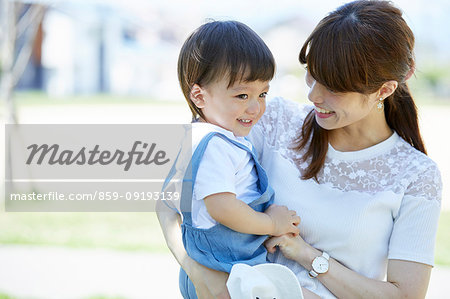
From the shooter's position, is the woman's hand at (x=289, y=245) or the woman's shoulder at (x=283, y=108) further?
the woman's shoulder at (x=283, y=108)

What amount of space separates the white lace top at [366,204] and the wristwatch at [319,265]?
0.04 m

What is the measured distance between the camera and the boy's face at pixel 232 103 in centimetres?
179

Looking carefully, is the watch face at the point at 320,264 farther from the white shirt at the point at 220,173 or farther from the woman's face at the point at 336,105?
the woman's face at the point at 336,105

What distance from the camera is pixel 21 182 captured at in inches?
269

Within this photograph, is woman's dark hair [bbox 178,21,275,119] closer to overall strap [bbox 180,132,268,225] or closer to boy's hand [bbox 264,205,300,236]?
overall strap [bbox 180,132,268,225]

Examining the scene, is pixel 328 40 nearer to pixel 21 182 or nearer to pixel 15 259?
pixel 15 259

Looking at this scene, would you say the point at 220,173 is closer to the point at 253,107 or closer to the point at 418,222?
the point at 253,107

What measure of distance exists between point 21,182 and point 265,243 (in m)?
5.58

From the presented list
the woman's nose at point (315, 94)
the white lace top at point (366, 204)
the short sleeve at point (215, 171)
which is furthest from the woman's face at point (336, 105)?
the short sleeve at point (215, 171)

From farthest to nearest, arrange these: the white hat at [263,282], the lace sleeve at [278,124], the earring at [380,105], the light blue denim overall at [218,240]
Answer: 1. the lace sleeve at [278,124]
2. the earring at [380,105]
3. the light blue denim overall at [218,240]
4. the white hat at [263,282]

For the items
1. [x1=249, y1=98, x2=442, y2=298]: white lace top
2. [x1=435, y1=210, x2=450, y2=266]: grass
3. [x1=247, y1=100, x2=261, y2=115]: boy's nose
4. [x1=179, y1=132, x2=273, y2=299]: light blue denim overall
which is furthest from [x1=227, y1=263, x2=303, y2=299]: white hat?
[x1=435, y1=210, x2=450, y2=266]: grass

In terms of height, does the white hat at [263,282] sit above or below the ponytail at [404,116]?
below

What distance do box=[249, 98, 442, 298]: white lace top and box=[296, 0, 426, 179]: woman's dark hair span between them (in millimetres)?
272

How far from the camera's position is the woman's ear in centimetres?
193
